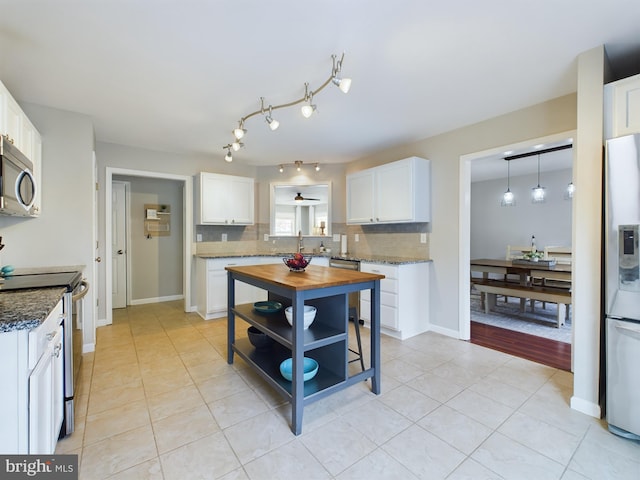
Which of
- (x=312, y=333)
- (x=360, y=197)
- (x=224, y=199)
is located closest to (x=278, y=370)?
(x=312, y=333)

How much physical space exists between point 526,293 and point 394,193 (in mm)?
2138

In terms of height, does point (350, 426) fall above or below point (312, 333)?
below

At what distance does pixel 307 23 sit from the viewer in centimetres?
165

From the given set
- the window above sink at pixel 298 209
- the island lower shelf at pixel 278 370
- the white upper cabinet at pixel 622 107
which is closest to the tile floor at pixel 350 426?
the island lower shelf at pixel 278 370

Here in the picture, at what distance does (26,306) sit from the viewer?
1285 mm

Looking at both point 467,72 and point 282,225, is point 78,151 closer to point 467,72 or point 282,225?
point 282,225

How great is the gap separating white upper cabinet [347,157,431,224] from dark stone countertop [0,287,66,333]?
10.4 feet

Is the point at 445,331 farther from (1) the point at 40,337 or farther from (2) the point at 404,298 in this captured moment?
(1) the point at 40,337

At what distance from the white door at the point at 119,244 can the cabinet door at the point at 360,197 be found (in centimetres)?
358

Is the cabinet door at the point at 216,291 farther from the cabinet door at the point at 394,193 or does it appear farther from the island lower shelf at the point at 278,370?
the cabinet door at the point at 394,193

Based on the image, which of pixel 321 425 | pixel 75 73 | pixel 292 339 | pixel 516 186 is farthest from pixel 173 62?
pixel 516 186

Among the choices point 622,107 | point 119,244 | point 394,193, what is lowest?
Result: point 119,244

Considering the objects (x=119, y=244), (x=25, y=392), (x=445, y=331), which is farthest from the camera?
(x=119, y=244)

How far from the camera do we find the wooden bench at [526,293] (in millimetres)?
3529
